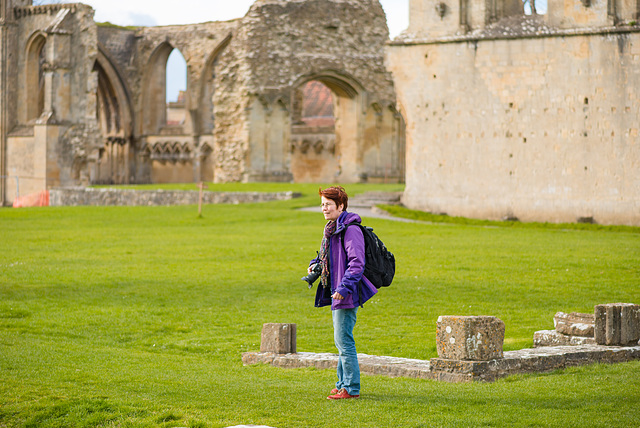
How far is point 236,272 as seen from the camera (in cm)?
1639

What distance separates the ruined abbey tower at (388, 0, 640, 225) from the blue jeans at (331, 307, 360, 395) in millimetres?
19803

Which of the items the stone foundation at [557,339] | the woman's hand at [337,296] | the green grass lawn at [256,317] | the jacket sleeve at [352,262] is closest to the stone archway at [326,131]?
the green grass lawn at [256,317]

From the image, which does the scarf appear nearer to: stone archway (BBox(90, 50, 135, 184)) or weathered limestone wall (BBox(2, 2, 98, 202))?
weathered limestone wall (BBox(2, 2, 98, 202))

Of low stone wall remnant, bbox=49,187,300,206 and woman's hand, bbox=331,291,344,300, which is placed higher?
low stone wall remnant, bbox=49,187,300,206

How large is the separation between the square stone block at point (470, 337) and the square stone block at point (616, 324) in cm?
156

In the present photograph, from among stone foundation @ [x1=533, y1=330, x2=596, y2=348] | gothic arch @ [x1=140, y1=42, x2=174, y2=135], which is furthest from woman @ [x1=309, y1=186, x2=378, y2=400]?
gothic arch @ [x1=140, y1=42, x2=174, y2=135]

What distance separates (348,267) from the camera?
Result: 725cm

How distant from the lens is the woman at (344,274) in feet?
23.8

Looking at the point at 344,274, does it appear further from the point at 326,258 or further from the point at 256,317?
the point at 256,317

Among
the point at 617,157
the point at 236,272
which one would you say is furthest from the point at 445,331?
the point at 617,157

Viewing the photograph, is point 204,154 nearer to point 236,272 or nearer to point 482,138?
point 482,138

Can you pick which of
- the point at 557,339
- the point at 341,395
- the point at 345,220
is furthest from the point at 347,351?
the point at 557,339

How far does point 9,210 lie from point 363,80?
18374 millimetres

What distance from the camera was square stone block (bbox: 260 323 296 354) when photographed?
927 centimetres
